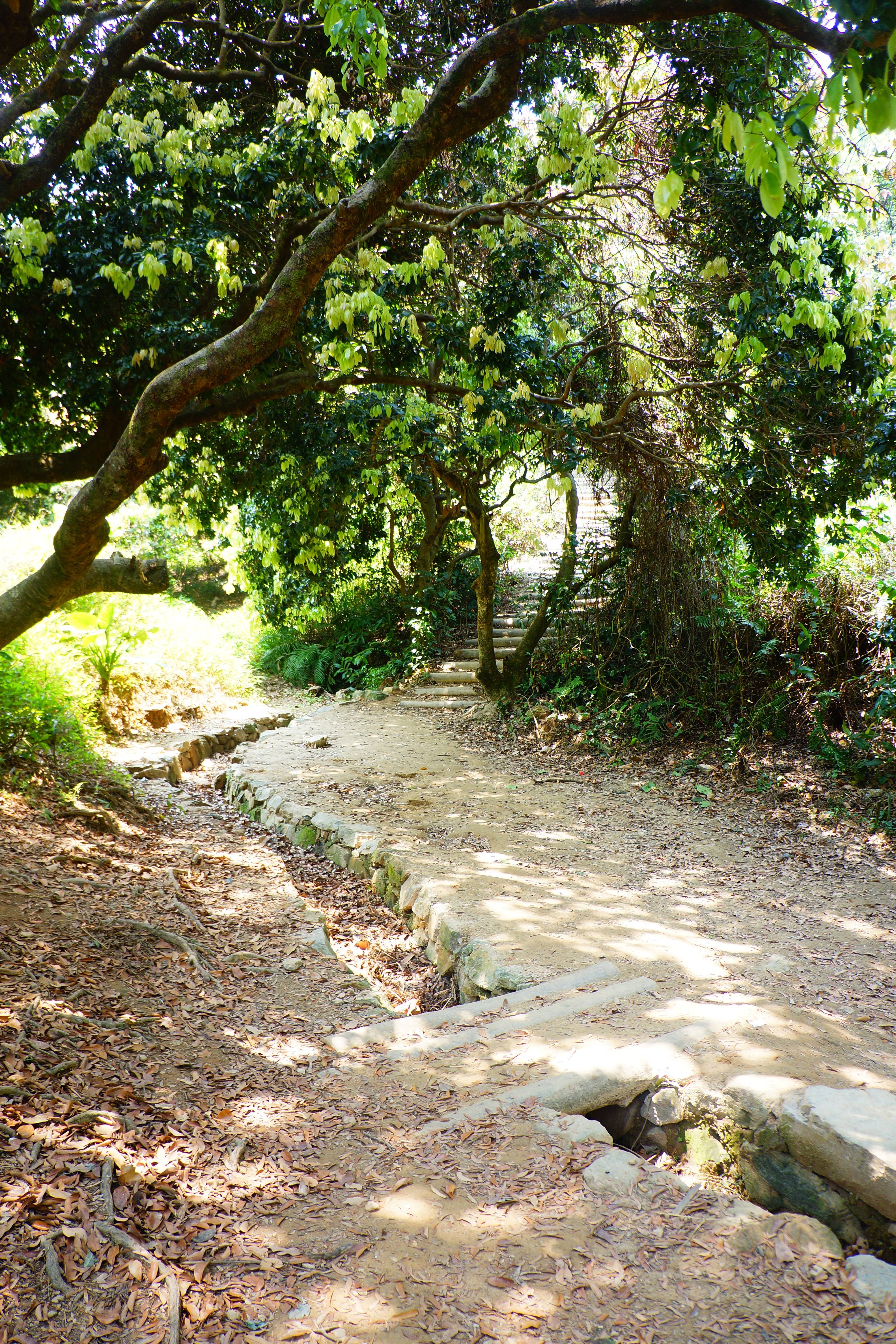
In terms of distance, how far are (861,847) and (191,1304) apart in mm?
5343

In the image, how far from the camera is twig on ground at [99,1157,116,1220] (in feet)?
6.74

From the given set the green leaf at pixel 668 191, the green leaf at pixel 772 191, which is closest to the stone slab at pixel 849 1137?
the green leaf at pixel 772 191

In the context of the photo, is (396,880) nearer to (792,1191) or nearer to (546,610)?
(792,1191)

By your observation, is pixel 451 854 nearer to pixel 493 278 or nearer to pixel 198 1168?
pixel 198 1168

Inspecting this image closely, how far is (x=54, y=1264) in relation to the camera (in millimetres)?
1864

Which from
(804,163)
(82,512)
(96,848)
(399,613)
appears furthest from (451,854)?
(399,613)

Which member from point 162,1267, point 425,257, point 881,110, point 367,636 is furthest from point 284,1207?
point 367,636

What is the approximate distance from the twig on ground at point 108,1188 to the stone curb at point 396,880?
78.7 inches

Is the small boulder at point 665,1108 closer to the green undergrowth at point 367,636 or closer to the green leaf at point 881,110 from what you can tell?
the green leaf at point 881,110

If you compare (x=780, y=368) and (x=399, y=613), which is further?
(x=399, y=613)

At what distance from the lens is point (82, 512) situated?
3.85 metres

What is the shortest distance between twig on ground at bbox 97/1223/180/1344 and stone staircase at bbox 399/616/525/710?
334 inches

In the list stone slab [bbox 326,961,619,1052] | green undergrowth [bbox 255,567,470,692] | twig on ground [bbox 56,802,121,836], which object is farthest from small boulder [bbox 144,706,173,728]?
stone slab [bbox 326,961,619,1052]

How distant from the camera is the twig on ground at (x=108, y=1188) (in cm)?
205
